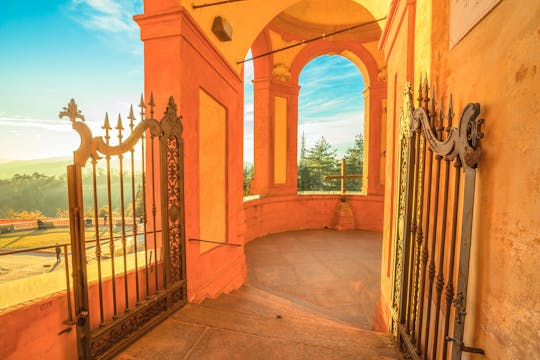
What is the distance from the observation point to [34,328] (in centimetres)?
169

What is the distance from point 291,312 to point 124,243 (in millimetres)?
2482

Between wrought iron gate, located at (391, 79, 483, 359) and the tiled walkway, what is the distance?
560mm

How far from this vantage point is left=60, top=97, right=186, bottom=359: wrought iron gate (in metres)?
1.85

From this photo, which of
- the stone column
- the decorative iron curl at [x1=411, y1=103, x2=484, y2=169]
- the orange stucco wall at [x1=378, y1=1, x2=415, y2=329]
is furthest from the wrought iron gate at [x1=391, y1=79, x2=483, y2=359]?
the stone column

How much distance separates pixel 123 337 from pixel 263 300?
2.41 meters

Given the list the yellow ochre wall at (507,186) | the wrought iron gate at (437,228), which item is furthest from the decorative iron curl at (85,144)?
the yellow ochre wall at (507,186)

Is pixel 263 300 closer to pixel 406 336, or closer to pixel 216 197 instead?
pixel 216 197

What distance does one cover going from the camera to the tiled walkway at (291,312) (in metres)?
2.16

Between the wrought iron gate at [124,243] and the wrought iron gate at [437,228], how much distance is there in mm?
2157

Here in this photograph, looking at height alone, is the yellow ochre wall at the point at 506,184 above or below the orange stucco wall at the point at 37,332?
above

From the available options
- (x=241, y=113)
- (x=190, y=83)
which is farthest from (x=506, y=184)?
(x=241, y=113)

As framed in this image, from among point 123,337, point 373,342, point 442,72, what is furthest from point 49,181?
point 442,72

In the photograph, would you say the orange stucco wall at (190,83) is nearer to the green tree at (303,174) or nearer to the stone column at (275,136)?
the stone column at (275,136)

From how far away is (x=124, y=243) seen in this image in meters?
2.11
